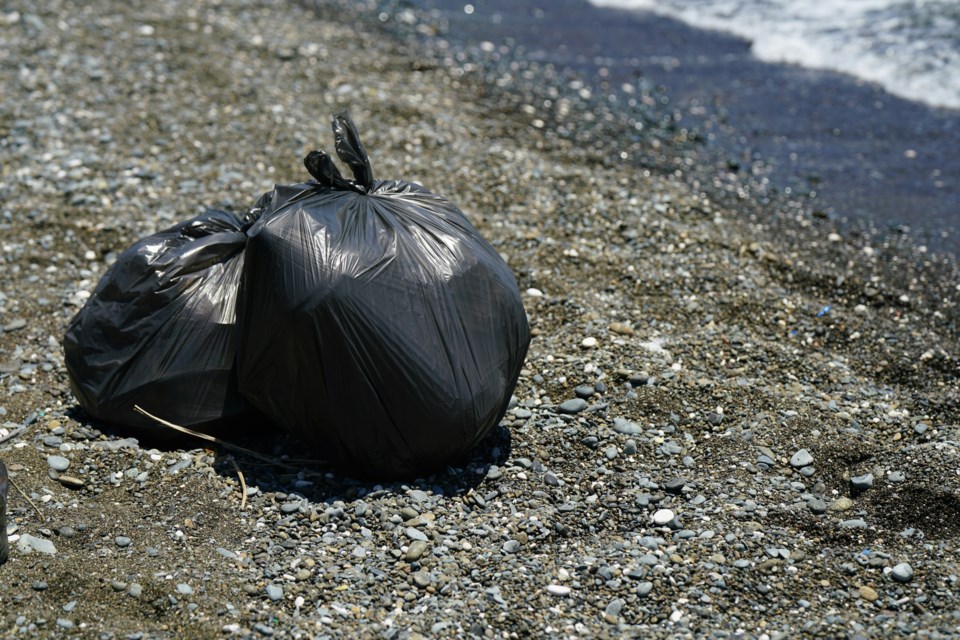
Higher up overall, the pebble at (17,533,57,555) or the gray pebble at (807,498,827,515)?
the gray pebble at (807,498,827,515)

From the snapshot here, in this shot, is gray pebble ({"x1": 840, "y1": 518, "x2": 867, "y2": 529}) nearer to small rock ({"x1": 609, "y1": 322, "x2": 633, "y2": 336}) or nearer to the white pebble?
the white pebble

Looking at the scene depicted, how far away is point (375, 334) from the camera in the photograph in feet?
11.1

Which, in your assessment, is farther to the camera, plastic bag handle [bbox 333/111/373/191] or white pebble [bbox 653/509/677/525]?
plastic bag handle [bbox 333/111/373/191]

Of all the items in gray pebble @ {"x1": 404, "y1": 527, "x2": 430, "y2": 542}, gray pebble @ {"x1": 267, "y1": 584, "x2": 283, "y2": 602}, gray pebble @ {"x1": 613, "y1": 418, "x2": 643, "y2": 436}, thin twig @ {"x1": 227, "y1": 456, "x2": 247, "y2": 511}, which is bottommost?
gray pebble @ {"x1": 267, "y1": 584, "x2": 283, "y2": 602}

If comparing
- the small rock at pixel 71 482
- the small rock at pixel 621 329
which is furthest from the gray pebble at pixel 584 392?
the small rock at pixel 71 482

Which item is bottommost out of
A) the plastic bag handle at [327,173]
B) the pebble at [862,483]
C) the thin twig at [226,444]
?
the thin twig at [226,444]

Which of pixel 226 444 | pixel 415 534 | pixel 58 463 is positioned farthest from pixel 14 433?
pixel 415 534

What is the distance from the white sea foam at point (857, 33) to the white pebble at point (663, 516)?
5800 mm

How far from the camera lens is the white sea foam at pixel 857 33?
8.38m

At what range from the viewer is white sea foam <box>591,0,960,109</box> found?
8.38 m

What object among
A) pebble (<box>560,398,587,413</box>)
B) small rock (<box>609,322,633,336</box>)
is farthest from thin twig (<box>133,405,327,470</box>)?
small rock (<box>609,322,633,336</box>)

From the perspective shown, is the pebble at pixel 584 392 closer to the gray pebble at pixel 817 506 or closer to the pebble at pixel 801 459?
the pebble at pixel 801 459

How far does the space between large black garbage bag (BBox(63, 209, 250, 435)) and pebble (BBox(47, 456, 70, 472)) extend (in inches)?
9.0

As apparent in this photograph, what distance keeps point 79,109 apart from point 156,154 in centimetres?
91
